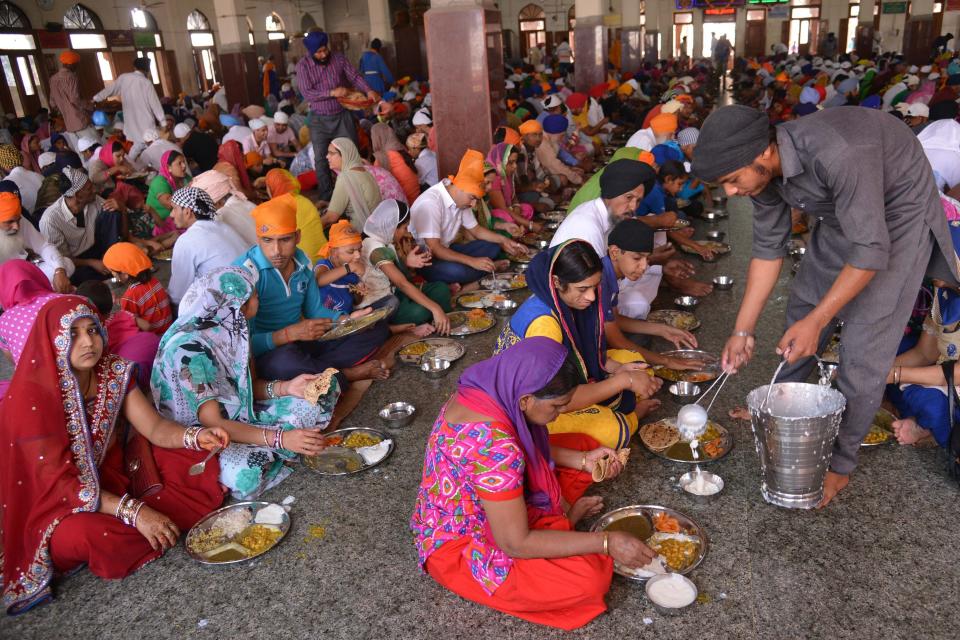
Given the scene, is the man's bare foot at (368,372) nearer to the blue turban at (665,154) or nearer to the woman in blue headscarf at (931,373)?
the woman in blue headscarf at (931,373)

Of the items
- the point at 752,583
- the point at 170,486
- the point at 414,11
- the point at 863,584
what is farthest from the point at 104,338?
the point at 414,11

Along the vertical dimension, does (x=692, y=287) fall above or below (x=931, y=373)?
below

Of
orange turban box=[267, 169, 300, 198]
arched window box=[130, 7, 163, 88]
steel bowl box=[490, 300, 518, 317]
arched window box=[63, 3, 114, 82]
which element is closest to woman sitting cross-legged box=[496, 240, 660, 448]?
steel bowl box=[490, 300, 518, 317]

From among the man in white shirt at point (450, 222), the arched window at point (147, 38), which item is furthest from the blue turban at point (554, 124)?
the arched window at point (147, 38)

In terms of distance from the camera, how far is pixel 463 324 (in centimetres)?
412

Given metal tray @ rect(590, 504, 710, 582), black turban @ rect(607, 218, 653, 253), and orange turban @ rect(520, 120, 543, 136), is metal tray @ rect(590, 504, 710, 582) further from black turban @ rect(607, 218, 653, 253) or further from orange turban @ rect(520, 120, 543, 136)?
orange turban @ rect(520, 120, 543, 136)

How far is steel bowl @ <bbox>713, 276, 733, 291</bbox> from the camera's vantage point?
14.5 ft

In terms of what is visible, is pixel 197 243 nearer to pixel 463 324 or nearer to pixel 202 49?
pixel 463 324

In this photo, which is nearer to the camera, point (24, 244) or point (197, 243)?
point (197, 243)

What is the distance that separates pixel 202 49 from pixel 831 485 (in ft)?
70.0

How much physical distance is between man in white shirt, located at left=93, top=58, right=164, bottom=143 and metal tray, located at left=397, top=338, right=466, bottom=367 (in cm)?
628

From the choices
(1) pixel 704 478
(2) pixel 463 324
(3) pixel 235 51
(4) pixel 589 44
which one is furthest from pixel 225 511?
(4) pixel 589 44

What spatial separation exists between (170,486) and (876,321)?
2463 millimetres

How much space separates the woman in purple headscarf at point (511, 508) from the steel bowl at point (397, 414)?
94cm
